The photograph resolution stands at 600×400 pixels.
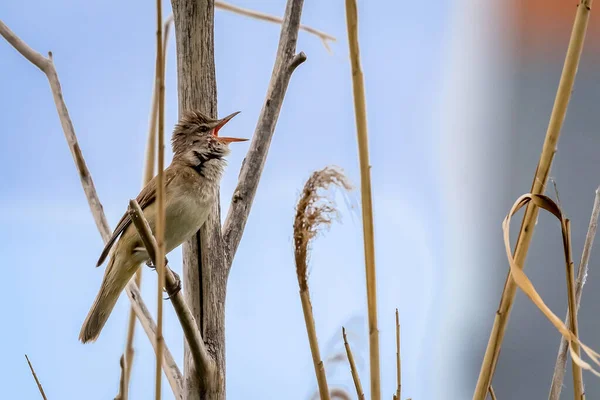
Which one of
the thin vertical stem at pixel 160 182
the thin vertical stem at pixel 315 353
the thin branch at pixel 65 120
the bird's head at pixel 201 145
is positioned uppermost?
the bird's head at pixel 201 145

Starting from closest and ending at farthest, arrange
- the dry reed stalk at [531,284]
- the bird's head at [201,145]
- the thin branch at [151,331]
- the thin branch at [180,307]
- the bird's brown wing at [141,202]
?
1. the dry reed stalk at [531,284]
2. the thin branch at [180,307]
3. the thin branch at [151,331]
4. the bird's brown wing at [141,202]
5. the bird's head at [201,145]

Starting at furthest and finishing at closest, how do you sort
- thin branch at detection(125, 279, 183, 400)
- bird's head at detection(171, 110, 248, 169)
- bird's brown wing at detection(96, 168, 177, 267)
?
1. bird's head at detection(171, 110, 248, 169)
2. bird's brown wing at detection(96, 168, 177, 267)
3. thin branch at detection(125, 279, 183, 400)

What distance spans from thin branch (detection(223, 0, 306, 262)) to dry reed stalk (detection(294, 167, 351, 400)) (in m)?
0.48

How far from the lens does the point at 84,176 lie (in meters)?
0.92

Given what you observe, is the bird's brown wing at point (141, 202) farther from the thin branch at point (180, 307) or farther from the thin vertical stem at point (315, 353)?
the thin vertical stem at point (315, 353)

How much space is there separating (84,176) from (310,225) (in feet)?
1.76

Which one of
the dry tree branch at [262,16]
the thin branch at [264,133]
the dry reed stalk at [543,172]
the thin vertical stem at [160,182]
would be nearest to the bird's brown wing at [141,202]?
the thin branch at [264,133]

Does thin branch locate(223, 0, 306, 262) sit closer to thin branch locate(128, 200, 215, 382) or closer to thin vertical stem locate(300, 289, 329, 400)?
thin branch locate(128, 200, 215, 382)

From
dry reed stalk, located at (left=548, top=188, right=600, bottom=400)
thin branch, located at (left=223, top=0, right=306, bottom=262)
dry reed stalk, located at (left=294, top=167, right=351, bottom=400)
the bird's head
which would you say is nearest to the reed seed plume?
dry reed stalk, located at (left=294, top=167, right=351, bottom=400)

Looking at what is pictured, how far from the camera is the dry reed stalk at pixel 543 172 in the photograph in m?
0.51

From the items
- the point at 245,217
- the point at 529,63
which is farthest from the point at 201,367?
the point at 529,63

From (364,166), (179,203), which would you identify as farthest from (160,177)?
(179,203)

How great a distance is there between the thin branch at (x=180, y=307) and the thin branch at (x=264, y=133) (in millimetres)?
193

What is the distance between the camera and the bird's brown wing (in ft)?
3.21
